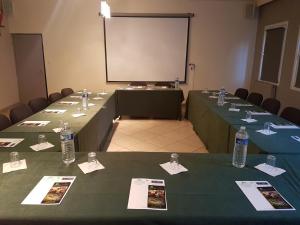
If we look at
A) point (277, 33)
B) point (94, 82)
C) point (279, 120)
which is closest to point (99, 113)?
point (279, 120)

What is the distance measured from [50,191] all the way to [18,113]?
2300mm

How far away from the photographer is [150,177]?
1542 mm

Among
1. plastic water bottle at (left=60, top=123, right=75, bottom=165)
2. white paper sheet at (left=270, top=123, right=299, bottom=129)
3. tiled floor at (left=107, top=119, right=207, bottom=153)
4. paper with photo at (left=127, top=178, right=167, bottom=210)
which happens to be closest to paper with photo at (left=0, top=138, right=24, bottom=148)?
plastic water bottle at (left=60, top=123, right=75, bottom=165)

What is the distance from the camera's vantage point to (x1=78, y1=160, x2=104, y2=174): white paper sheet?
63.6 inches

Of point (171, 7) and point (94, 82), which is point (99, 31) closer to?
point (94, 82)

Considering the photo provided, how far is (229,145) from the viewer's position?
2.84 metres

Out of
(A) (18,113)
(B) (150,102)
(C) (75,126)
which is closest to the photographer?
(C) (75,126)

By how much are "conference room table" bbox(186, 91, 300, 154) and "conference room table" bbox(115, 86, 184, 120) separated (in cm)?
72

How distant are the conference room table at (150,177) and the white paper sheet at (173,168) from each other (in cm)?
4

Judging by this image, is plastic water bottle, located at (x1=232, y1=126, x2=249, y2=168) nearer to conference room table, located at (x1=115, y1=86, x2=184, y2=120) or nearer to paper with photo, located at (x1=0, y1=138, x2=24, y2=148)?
paper with photo, located at (x1=0, y1=138, x2=24, y2=148)

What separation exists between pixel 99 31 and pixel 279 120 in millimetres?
5118

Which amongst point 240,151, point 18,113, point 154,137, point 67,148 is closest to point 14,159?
point 67,148

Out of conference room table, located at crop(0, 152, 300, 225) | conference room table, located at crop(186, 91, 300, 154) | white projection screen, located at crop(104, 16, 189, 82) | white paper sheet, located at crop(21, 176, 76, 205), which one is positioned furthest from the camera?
white projection screen, located at crop(104, 16, 189, 82)

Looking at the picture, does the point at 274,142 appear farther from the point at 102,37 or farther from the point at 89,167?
the point at 102,37
